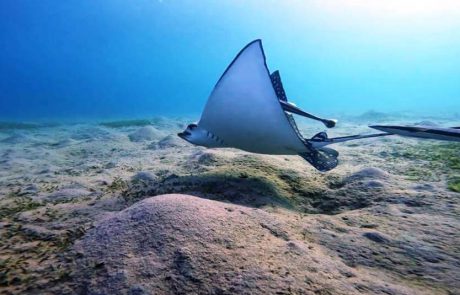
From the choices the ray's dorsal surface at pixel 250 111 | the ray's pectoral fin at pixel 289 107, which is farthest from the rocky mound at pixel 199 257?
the ray's pectoral fin at pixel 289 107

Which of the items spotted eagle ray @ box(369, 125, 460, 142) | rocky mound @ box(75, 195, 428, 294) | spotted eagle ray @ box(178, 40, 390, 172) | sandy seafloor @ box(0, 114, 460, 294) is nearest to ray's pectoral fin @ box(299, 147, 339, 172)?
spotted eagle ray @ box(178, 40, 390, 172)

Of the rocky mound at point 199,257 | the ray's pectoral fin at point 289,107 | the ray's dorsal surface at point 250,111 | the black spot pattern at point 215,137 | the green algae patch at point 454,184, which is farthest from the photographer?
the ray's pectoral fin at point 289,107

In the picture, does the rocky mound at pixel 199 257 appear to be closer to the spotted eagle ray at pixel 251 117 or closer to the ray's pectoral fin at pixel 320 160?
the spotted eagle ray at pixel 251 117

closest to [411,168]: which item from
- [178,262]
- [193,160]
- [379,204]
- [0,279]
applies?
[379,204]

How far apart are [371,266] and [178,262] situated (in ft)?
5.04

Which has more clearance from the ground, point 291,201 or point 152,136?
point 152,136

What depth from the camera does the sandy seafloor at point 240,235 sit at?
6.31 ft

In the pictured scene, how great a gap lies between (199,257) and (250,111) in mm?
2020

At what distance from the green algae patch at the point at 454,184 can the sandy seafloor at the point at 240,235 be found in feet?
0.07

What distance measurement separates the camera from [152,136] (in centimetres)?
1232

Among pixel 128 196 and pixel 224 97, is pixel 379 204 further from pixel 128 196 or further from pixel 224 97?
pixel 128 196

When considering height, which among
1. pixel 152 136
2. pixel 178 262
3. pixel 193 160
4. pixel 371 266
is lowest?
pixel 371 266

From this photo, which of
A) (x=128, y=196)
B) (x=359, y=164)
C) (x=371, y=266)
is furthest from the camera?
(x=359, y=164)

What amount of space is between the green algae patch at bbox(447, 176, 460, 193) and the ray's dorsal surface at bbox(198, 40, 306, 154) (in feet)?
7.18
